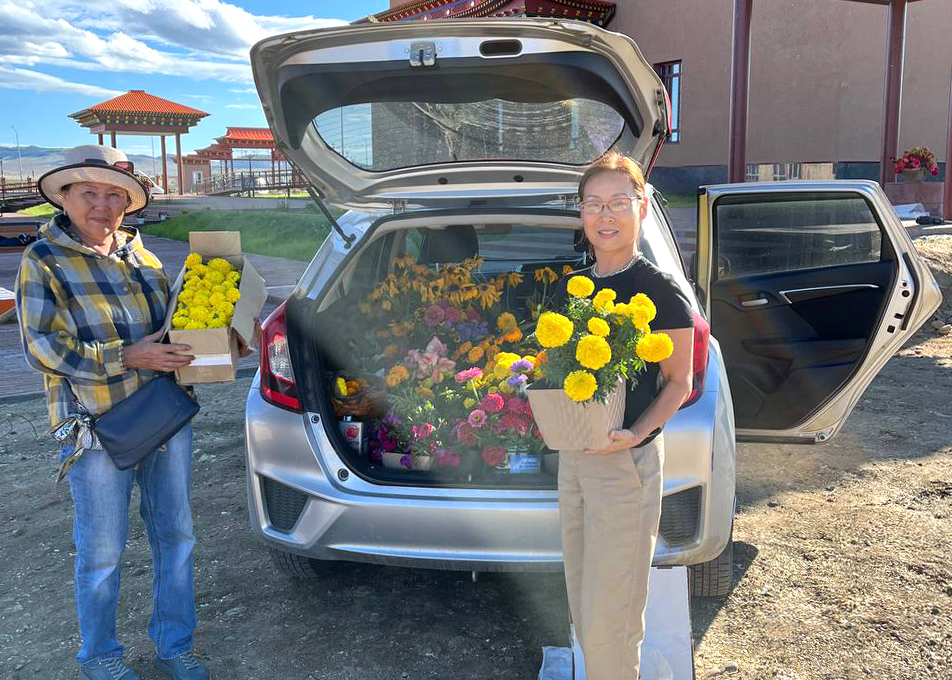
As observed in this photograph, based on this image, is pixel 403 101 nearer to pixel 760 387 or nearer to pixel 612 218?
pixel 612 218

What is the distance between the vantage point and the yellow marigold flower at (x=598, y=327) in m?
1.86

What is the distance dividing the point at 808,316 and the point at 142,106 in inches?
2397

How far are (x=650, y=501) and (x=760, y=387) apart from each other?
79.5 inches

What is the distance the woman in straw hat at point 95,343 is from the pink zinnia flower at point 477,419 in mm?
997

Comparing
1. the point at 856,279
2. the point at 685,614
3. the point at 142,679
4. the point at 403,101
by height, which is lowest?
the point at 142,679

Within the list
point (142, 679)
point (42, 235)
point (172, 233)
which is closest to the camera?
point (42, 235)

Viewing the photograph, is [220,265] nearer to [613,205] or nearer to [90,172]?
[90,172]

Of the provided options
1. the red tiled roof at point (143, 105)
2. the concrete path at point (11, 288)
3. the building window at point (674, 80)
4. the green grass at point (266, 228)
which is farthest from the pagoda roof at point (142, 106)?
the building window at point (674, 80)

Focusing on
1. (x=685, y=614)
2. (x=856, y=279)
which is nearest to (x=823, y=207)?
(x=856, y=279)

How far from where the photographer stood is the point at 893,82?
14.9m

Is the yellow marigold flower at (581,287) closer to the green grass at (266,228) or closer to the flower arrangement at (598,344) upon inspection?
the flower arrangement at (598,344)

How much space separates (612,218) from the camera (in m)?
2.09

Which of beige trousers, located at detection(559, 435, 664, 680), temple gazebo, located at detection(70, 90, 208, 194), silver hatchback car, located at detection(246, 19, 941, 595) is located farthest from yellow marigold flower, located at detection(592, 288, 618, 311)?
temple gazebo, located at detection(70, 90, 208, 194)

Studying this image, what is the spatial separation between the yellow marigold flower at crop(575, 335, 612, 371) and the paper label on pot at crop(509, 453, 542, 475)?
1.15 meters
